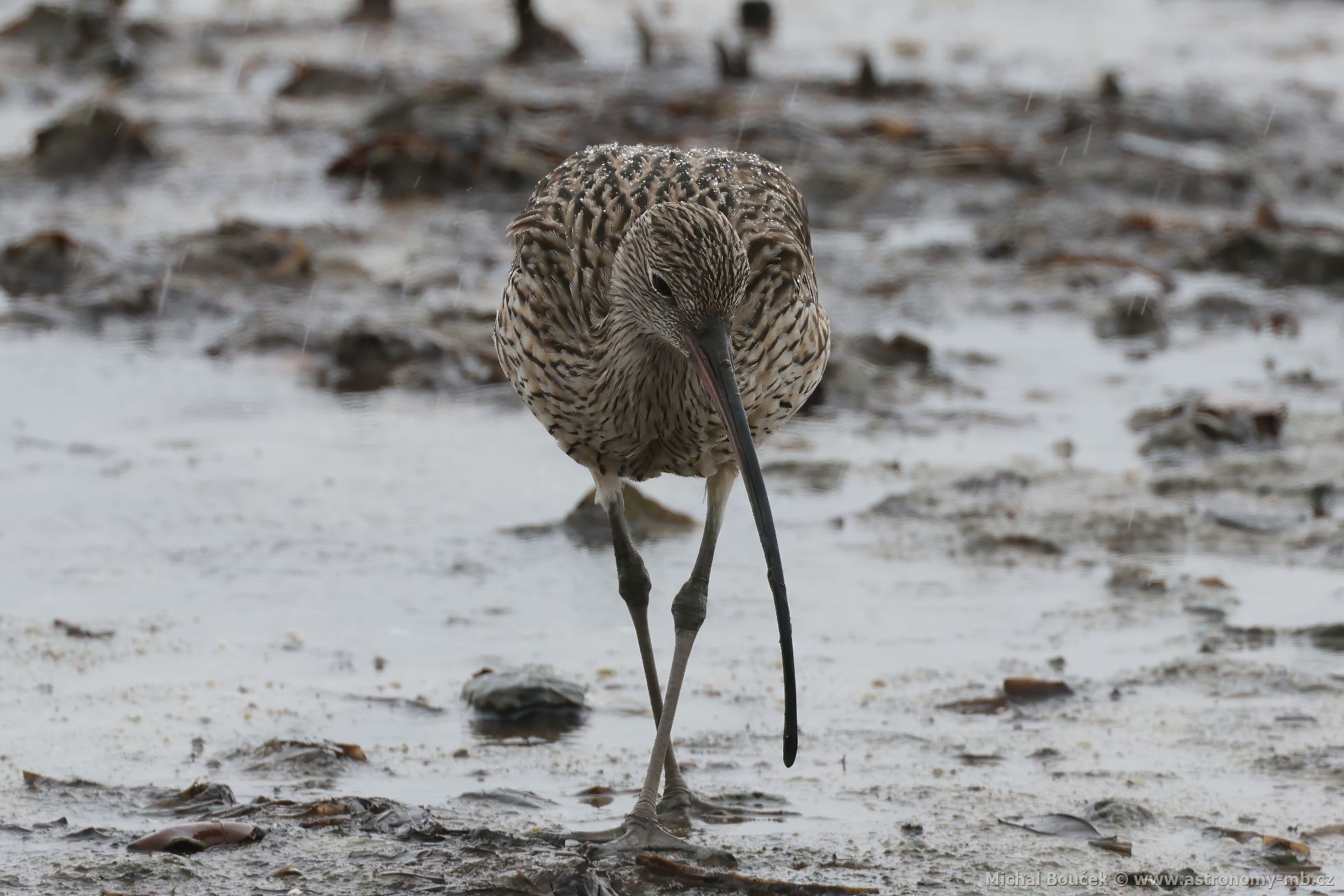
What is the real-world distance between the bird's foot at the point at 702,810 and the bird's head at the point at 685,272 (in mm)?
1166

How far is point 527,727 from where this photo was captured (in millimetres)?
5434

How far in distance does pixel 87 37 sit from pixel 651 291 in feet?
40.3

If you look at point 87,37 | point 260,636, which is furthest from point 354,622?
point 87,37

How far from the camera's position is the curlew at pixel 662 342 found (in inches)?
184

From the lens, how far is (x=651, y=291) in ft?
15.4

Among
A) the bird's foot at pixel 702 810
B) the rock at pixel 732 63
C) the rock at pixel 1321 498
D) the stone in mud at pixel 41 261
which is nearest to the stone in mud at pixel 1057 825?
the bird's foot at pixel 702 810

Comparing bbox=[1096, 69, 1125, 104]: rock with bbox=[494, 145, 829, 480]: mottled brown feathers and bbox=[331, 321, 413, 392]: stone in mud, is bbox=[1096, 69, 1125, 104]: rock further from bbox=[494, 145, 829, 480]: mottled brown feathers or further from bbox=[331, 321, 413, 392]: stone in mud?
bbox=[494, 145, 829, 480]: mottled brown feathers

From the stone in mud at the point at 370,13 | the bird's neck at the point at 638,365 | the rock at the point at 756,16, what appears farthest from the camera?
the rock at the point at 756,16

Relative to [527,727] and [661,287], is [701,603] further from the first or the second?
[661,287]

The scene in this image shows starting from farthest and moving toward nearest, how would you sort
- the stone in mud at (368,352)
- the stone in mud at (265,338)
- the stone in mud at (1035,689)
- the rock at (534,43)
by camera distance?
the rock at (534,43)
the stone in mud at (265,338)
the stone in mud at (368,352)
the stone in mud at (1035,689)

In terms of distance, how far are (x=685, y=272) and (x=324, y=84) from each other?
1080 cm

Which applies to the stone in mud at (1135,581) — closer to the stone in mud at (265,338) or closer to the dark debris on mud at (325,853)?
the dark debris on mud at (325,853)

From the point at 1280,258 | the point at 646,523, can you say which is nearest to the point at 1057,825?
the point at 646,523

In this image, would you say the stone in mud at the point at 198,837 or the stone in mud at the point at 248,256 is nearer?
the stone in mud at the point at 198,837
